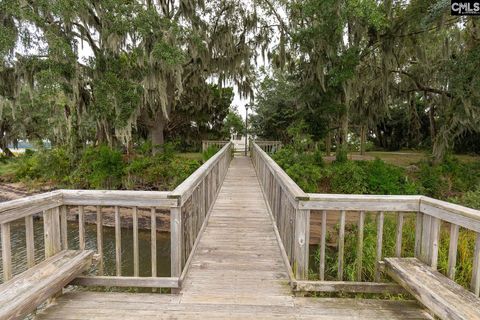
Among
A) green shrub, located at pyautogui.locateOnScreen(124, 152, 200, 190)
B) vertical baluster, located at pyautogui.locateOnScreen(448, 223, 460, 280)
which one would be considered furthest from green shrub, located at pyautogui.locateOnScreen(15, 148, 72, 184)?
vertical baluster, located at pyautogui.locateOnScreen(448, 223, 460, 280)

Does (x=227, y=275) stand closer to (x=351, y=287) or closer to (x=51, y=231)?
(x=351, y=287)

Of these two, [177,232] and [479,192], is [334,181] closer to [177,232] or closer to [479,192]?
[479,192]

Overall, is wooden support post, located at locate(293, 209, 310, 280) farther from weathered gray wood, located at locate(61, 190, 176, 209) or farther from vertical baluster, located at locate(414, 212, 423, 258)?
weathered gray wood, located at locate(61, 190, 176, 209)

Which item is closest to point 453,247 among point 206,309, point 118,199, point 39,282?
point 206,309

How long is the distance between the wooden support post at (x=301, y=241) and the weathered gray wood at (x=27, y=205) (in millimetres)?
2046

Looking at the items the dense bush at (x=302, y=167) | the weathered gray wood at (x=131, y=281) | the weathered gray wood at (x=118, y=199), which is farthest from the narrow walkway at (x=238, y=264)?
the dense bush at (x=302, y=167)

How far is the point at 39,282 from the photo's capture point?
6.19 ft

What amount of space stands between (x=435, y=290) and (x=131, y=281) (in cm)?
230

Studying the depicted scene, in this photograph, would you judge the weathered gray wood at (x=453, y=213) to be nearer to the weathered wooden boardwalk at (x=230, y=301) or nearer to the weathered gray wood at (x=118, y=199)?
the weathered wooden boardwalk at (x=230, y=301)

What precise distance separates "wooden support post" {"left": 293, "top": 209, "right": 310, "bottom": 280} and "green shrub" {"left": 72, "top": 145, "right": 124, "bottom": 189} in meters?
9.87

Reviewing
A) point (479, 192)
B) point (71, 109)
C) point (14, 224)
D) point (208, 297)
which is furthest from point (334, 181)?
point (14, 224)

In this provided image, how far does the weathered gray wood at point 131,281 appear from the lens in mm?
2316

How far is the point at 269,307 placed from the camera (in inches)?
85.8

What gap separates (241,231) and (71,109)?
9.78 meters
